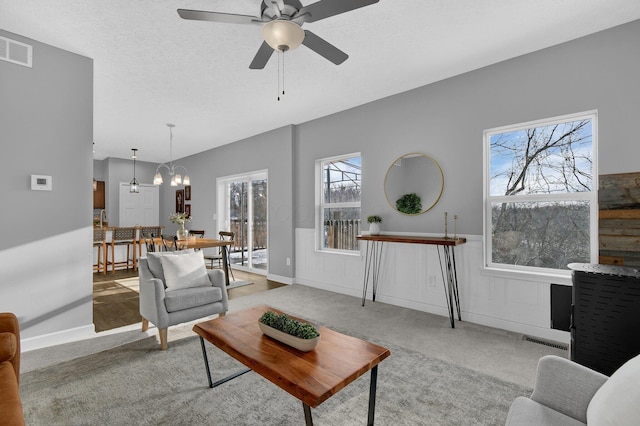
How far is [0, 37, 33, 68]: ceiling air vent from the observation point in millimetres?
2631

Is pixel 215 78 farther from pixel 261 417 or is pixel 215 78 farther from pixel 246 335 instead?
pixel 261 417

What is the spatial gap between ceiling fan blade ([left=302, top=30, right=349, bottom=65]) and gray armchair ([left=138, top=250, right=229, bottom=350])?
2.27 metres

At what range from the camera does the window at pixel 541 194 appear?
9.24 ft

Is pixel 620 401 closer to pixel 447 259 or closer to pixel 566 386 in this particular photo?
pixel 566 386

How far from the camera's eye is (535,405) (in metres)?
1.19

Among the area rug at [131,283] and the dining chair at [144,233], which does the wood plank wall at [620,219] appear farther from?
the dining chair at [144,233]

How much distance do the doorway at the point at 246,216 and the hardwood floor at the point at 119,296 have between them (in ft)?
1.12

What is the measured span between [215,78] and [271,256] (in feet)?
10.3

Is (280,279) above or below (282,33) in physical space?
below

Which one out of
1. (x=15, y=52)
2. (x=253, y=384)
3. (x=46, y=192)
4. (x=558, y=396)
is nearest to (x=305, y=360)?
(x=253, y=384)

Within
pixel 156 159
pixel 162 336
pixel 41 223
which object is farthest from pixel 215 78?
pixel 156 159

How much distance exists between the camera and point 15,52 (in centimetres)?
268

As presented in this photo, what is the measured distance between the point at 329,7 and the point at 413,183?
7.97ft

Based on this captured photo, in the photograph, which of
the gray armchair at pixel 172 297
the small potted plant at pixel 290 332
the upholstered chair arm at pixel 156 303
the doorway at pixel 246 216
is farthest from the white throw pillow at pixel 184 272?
the doorway at pixel 246 216
